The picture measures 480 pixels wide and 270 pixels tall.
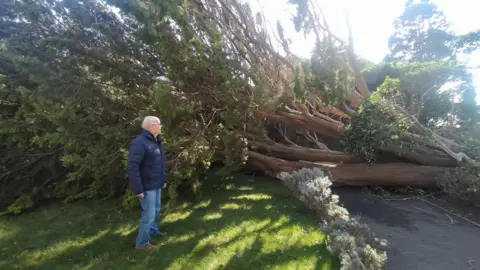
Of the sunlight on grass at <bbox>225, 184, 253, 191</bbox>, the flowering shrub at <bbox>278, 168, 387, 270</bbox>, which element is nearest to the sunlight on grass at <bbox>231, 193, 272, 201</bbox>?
the sunlight on grass at <bbox>225, 184, 253, 191</bbox>

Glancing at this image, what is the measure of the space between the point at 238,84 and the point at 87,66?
3291 mm

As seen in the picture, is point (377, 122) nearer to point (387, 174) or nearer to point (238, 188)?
point (387, 174)

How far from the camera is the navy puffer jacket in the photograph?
3.97 meters

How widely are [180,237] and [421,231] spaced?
4.17 metres

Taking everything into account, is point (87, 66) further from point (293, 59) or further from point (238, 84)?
point (293, 59)

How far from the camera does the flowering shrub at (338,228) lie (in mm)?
4066

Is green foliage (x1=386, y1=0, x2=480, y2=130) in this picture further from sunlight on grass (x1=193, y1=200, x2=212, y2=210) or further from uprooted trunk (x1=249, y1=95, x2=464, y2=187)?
sunlight on grass (x1=193, y1=200, x2=212, y2=210)

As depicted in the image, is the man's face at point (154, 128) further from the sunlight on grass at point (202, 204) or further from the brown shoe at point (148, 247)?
the sunlight on grass at point (202, 204)

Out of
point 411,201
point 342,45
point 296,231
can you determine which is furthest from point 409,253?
point 342,45

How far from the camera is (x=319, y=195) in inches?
243

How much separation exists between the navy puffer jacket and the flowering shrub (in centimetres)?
262

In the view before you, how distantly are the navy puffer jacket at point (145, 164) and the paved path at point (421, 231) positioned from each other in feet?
11.2

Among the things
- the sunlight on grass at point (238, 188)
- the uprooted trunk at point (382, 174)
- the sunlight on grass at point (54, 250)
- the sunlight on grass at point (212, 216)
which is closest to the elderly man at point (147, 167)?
the sunlight on grass at point (54, 250)

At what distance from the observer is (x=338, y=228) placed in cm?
503
